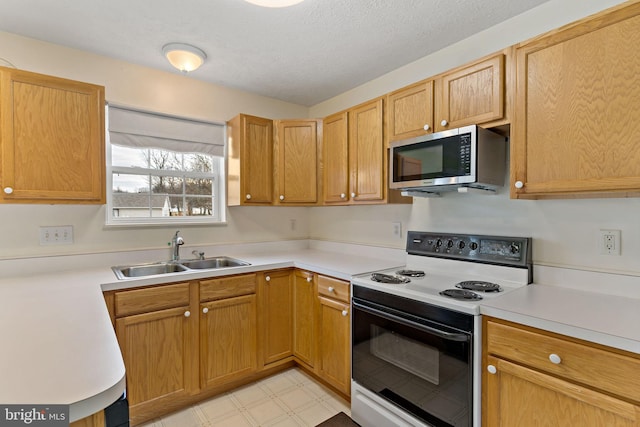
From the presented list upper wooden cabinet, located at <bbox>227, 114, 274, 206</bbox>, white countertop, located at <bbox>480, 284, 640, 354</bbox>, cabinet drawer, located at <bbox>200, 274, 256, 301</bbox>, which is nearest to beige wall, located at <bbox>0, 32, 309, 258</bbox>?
upper wooden cabinet, located at <bbox>227, 114, 274, 206</bbox>

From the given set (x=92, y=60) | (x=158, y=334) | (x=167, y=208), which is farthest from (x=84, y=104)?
(x=158, y=334)

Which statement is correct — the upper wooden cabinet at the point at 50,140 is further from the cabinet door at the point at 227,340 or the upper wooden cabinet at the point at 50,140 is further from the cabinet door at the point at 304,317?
the cabinet door at the point at 304,317

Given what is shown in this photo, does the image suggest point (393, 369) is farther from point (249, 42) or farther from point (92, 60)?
point (92, 60)

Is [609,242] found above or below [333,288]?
above

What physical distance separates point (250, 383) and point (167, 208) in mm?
1575

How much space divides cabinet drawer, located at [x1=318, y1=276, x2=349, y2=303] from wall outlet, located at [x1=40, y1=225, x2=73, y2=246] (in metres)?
1.77

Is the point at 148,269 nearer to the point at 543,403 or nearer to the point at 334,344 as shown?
the point at 334,344

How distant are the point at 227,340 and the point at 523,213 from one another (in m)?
2.09

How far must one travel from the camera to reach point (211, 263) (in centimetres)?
261

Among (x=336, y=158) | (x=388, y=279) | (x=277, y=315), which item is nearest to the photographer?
(x=388, y=279)

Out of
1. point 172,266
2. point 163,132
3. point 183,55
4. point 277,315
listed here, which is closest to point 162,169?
point 163,132

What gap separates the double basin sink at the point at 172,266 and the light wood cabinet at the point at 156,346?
0.25 meters

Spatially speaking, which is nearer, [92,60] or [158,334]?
[158,334]

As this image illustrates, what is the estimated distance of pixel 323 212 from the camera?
3.26 meters
